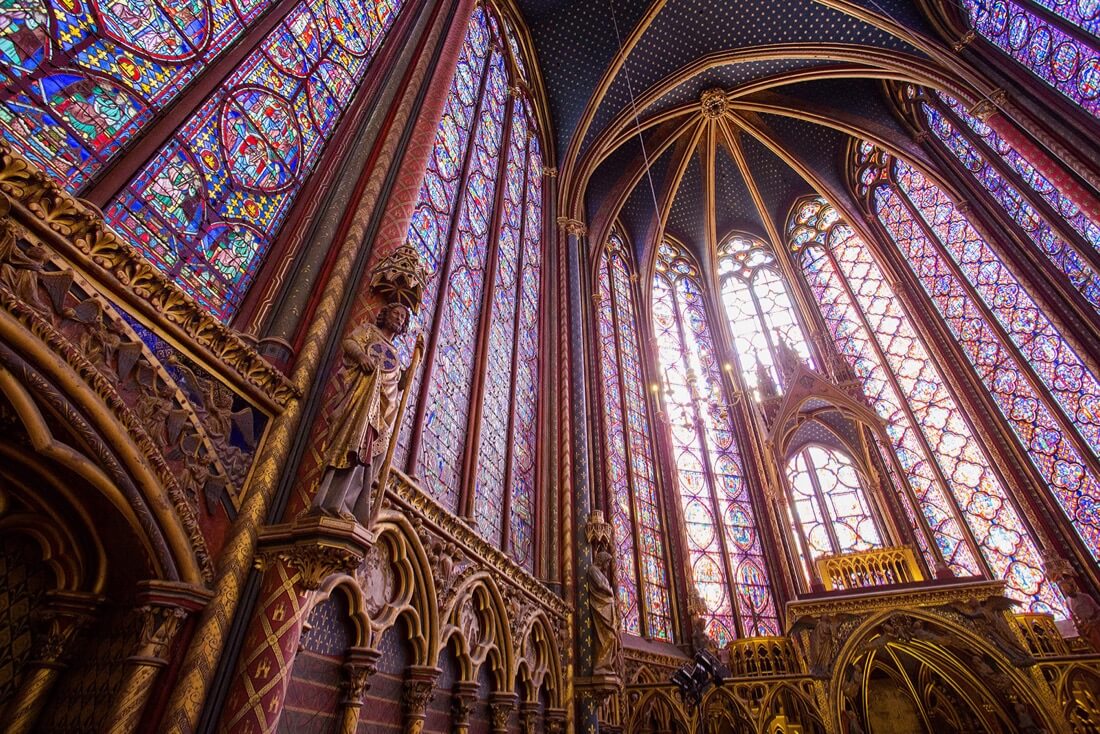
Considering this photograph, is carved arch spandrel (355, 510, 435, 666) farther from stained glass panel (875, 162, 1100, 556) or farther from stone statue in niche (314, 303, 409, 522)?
stained glass panel (875, 162, 1100, 556)

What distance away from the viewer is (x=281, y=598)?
2896 mm

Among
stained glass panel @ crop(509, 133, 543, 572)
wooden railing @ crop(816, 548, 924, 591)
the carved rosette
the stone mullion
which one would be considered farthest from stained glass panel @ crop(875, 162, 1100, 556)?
the stone mullion

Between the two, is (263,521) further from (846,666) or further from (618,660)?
(846,666)

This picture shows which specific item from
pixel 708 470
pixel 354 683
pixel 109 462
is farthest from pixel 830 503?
pixel 109 462

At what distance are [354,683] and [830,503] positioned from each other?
1166 cm

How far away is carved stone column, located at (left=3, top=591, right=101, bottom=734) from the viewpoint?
2277mm

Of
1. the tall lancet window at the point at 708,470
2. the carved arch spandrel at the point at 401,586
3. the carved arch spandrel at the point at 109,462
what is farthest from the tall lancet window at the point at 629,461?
the carved arch spandrel at the point at 109,462

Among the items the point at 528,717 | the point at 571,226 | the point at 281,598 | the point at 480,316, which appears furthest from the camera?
the point at 571,226

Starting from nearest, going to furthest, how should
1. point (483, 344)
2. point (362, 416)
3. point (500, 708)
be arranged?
point (362, 416)
point (500, 708)
point (483, 344)

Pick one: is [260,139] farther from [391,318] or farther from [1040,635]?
[1040,635]

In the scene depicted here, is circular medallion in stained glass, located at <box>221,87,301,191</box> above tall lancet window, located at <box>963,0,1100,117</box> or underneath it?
underneath

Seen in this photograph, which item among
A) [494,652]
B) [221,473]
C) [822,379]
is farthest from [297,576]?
[822,379]

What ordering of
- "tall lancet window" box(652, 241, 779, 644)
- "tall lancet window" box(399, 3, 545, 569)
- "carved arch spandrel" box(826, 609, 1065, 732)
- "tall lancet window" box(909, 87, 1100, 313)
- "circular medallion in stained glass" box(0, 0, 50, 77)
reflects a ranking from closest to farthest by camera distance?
"circular medallion in stained glass" box(0, 0, 50, 77)
"tall lancet window" box(399, 3, 545, 569)
"carved arch spandrel" box(826, 609, 1065, 732)
"tall lancet window" box(909, 87, 1100, 313)
"tall lancet window" box(652, 241, 779, 644)

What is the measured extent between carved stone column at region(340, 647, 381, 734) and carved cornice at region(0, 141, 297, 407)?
1714 millimetres
